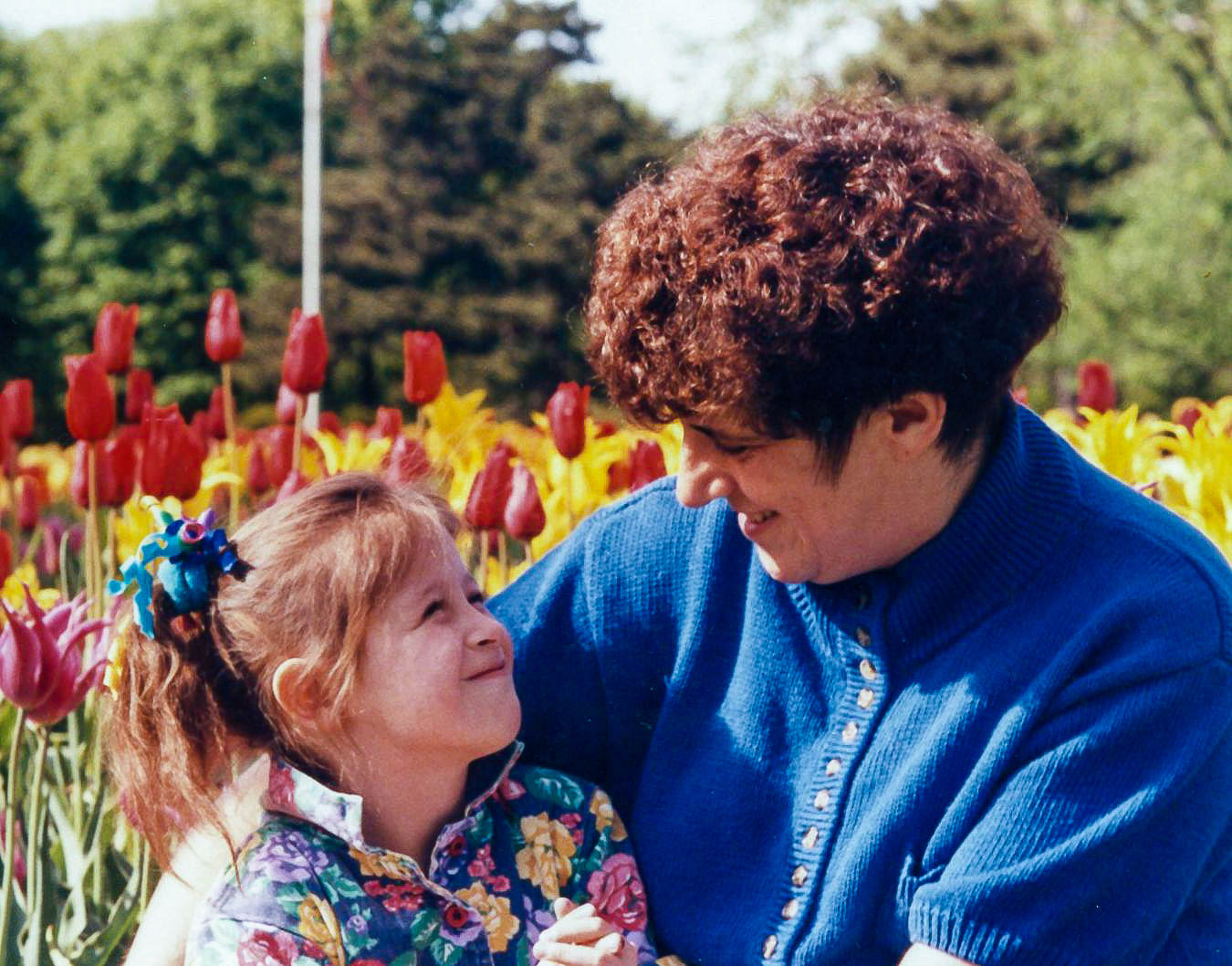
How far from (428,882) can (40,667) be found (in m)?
0.58

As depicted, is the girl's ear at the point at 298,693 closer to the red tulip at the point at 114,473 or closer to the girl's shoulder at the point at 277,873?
the girl's shoulder at the point at 277,873

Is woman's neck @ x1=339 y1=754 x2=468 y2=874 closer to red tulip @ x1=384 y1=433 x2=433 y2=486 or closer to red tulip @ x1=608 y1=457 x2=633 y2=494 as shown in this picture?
red tulip @ x1=384 y1=433 x2=433 y2=486

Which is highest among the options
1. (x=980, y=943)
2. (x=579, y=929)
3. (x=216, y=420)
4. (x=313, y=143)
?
(x=980, y=943)

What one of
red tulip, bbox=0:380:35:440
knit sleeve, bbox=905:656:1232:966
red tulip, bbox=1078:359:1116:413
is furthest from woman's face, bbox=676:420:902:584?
red tulip, bbox=0:380:35:440

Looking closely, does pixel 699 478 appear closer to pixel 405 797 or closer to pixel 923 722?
pixel 923 722

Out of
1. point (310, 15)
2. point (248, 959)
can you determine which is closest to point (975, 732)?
point (248, 959)

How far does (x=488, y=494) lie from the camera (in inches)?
120

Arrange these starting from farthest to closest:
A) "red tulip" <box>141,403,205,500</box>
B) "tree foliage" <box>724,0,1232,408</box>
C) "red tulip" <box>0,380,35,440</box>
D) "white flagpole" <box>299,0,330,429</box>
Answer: "tree foliage" <box>724,0,1232,408</box> < "white flagpole" <box>299,0,330,429</box> < "red tulip" <box>0,380,35,440</box> < "red tulip" <box>141,403,205,500</box>

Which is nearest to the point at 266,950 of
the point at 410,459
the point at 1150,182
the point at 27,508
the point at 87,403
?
the point at 410,459

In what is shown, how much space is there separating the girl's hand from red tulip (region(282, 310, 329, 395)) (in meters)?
1.71

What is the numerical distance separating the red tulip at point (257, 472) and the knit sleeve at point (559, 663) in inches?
58.8

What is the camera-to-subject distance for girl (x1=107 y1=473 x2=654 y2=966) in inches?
87.2

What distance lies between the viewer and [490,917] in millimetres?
2287

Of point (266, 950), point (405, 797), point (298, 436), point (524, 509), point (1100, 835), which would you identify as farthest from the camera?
point (298, 436)
